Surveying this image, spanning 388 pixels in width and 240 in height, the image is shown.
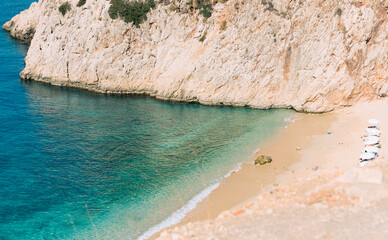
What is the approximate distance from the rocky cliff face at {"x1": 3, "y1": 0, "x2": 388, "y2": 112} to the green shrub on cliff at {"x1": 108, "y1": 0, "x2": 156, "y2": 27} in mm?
859

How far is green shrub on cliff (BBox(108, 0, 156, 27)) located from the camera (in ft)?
177

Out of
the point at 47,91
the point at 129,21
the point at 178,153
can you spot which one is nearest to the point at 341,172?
the point at 178,153

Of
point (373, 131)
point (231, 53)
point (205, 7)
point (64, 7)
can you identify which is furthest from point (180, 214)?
point (64, 7)

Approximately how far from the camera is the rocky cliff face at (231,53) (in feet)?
142

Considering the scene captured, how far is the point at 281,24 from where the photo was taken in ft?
154

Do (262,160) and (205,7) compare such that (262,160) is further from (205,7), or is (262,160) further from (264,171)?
(205,7)

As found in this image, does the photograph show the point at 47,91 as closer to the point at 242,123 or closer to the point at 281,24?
the point at 242,123

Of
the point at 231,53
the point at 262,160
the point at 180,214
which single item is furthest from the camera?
the point at 231,53

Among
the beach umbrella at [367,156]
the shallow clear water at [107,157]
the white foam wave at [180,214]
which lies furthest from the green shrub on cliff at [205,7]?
the beach umbrella at [367,156]

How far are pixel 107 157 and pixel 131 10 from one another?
27.8 meters

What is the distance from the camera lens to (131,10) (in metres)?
54.0

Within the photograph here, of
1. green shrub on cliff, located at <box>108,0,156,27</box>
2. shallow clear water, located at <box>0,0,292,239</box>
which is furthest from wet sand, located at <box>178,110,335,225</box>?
green shrub on cliff, located at <box>108,0,156,27</box>

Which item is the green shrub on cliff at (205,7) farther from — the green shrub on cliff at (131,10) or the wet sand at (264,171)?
the wet sand at (264,171)

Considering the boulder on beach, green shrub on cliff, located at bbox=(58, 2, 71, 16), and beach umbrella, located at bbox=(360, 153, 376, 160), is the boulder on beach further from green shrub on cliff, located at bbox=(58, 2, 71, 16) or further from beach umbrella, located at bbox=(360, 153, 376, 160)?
green shrub on cliff, located at bbox=(58, 2, 71, 16)
